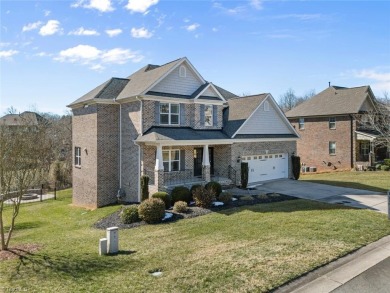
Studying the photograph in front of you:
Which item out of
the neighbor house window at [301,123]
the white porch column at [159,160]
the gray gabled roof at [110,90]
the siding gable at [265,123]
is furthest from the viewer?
the neighbor house window at [301,123]

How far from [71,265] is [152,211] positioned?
577cm

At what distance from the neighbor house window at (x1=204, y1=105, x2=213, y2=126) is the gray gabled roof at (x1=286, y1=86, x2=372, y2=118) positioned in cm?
1838

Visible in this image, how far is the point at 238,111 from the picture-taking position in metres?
24.9

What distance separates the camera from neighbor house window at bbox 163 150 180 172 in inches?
798

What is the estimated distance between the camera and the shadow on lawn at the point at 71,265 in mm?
8239

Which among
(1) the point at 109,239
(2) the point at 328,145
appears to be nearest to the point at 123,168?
(1) the point at 109,239

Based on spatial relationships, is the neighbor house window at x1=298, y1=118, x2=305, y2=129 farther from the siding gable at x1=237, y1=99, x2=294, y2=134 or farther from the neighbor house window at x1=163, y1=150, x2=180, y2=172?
the neighbor house window at x1=163, y1=150, x2=180, y2=172

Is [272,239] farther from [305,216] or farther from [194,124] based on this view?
[194,124]

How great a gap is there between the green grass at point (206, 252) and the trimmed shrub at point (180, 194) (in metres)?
2.84

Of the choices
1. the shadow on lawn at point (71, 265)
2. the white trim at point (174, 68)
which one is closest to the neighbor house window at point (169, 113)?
the white trim at point (174, 68)

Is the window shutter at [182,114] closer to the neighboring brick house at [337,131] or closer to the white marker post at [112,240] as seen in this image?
the white marker post at [112,240]

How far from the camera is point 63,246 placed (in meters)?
11.5

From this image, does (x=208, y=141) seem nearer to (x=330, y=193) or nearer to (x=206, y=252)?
(x=330, y=193)

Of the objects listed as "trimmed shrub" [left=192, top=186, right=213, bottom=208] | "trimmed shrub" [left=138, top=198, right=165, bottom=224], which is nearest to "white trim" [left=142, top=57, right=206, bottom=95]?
"trimmed shrub" [left=192, top=186, right=213, bottom=208]
